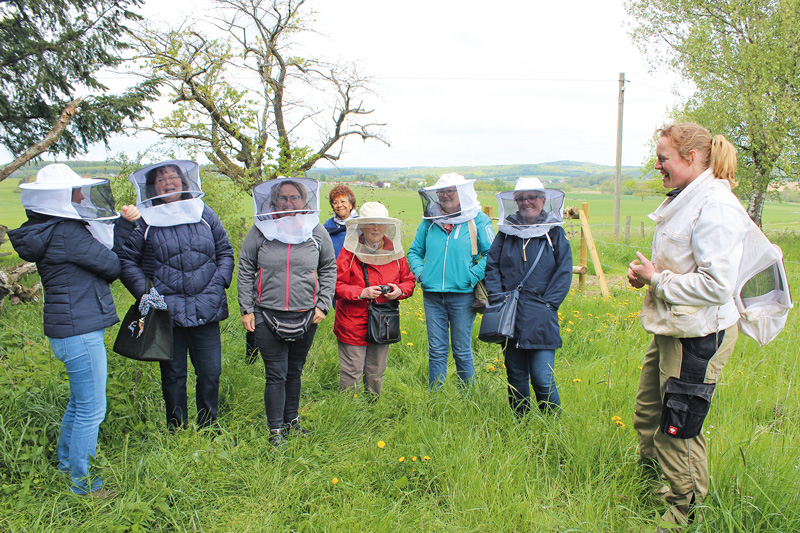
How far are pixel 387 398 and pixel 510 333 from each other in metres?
1.34

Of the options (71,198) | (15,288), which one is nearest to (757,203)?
(71,198)

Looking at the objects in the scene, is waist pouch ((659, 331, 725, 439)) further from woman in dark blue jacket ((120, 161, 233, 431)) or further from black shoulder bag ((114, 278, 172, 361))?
black shoulder bag ((114, 278, 172, 361))

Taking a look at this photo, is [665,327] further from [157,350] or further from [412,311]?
[412,311]

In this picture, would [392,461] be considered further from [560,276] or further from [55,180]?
[55,180]

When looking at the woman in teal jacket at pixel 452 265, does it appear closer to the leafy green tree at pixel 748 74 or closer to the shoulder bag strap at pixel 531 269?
the shoulder bag strap at pixel 531 269

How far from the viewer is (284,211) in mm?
3549

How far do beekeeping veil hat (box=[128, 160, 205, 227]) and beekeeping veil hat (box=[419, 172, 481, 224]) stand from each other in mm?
1829

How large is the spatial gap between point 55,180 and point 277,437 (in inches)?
87.5

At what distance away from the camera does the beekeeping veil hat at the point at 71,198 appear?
2875mm

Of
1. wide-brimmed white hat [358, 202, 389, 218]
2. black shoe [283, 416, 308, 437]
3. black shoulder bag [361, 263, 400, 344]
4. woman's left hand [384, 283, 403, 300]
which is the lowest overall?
black shoe [283, 416, 308, 437]

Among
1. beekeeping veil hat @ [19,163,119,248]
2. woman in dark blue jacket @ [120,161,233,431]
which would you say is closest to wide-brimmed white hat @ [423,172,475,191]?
woman in dark blue jacket @ [120,161,233,431]

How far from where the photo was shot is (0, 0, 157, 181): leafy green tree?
877cm

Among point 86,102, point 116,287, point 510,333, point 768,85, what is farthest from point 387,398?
point 768,85

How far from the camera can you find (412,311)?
21.9ft
